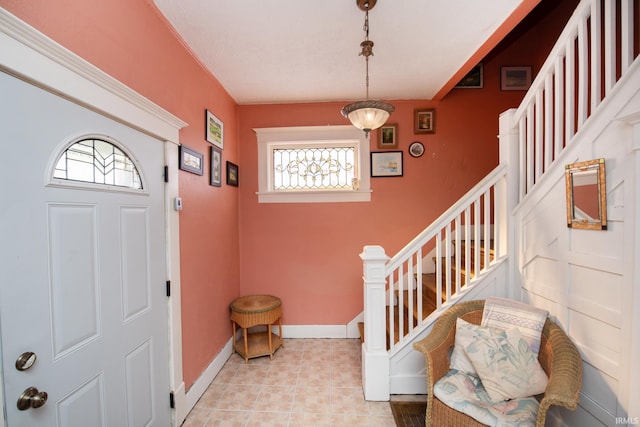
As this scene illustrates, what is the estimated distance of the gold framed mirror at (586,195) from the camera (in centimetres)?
138

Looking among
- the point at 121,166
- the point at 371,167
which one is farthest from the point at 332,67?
the point at 121,166

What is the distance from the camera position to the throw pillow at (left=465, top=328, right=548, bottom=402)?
1448 mm

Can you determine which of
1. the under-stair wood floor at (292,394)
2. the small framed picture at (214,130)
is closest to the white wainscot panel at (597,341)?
Answer: the under-stair wood floor at (292,394)

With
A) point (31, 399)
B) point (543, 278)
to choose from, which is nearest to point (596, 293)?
point (543, 278)

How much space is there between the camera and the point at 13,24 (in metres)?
0.87

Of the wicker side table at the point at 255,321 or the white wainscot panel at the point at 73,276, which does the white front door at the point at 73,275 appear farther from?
the wicker side table at the point at 255,321

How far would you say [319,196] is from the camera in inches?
124

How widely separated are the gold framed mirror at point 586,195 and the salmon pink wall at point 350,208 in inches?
60.9

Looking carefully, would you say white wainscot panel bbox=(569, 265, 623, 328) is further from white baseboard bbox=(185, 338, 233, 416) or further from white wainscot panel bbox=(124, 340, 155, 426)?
white baseboard bbox=(185, 338, 233, 416)

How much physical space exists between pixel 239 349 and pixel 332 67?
117 inches

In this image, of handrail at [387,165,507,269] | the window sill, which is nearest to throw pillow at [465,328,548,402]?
handrail at [387,165,507,269]

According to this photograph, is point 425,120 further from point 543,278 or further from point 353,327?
point 353,327

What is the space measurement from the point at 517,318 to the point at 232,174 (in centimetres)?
285

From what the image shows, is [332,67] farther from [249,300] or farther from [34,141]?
[249,300]
